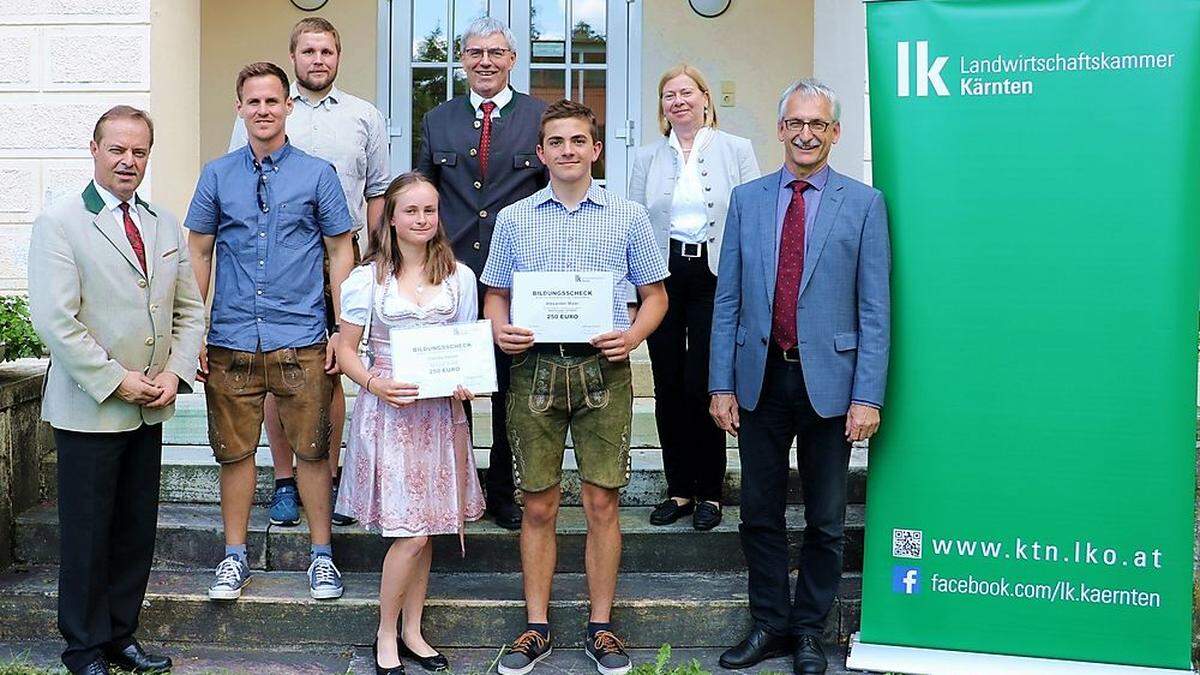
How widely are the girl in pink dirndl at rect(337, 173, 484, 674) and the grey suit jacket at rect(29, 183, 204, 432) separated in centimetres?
59

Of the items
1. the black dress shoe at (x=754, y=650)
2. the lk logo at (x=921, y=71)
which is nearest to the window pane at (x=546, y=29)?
the lk logo at (x=921, y=71)

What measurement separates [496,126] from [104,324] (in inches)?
64.4

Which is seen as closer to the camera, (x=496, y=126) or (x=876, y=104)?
(x=876, y=104)

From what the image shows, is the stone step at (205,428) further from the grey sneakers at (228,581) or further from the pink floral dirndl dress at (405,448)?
the pink floral dirndl dress at (405,448)

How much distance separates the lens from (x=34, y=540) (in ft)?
15.3

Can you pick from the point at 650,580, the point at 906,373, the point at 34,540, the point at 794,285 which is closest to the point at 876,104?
the point at 794,285

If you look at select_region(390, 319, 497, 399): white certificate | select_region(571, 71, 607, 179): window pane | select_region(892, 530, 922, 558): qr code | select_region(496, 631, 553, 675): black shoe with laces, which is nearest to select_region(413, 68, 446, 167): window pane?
select_region(571, 71, 607, 179): window pane

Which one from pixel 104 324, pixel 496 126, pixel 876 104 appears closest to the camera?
pixel 104 324

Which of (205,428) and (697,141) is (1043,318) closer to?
(697,141)

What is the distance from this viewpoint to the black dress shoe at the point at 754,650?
4.04m

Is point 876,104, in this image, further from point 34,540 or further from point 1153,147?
point 34,540

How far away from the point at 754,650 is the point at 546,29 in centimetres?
472

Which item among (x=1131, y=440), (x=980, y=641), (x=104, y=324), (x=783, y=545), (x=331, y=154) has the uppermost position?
(x=331, y=154)

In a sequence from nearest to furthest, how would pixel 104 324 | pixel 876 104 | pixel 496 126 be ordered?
pixel 104 324, pixel 876 104, pixel 496 126
